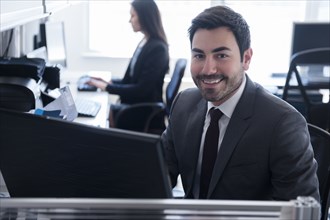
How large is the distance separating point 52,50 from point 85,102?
27.5 inches

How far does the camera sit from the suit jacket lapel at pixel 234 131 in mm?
1403

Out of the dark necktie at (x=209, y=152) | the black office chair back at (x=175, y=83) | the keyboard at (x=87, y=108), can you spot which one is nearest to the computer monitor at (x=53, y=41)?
the keyboard at (x=87, y=108)

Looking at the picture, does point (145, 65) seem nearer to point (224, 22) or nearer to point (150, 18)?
point (150, 18)

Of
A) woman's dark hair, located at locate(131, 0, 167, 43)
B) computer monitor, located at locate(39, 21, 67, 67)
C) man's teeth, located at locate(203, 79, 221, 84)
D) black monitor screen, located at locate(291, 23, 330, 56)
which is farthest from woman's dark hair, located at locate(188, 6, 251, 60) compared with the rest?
black monitor screen, located at locate(291, 23, 330, 56)

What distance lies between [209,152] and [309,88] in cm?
177

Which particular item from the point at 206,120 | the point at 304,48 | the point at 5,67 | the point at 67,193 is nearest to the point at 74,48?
the point at 304,48

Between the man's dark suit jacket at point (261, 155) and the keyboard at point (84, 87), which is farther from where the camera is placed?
the keyboard at point (84, 87)

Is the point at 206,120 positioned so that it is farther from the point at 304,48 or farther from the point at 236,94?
the point at 304,48

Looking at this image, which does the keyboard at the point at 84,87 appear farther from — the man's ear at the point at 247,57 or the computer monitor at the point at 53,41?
the man's ear at the point at 247,57

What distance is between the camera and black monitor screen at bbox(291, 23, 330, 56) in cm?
347

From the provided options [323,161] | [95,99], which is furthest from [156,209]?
[95,99]

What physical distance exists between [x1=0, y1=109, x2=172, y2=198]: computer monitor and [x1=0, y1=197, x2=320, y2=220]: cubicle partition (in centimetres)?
10

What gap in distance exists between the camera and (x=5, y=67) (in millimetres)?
1876

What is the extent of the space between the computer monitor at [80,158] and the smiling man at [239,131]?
2.01 ft
